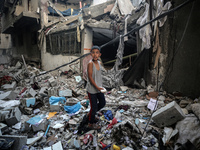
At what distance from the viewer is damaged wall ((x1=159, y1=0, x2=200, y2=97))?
9.95ft

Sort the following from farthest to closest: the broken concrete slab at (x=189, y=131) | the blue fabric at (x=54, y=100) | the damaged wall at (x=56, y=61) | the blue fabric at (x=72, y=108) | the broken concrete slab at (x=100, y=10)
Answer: the damaged wall at (x=56, y=61), the broken concrete slab at (x=100, y=10), the blue fabric at (x=54, y=100), the blue fabric at (x=72, y=108), the broken concrete slab at (x=189, y=131)

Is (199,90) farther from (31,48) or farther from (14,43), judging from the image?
(14,43)

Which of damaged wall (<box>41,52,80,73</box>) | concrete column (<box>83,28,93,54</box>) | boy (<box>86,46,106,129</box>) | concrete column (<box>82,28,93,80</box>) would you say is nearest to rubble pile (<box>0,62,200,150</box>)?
boy (<box>86,46,106,129</box>)

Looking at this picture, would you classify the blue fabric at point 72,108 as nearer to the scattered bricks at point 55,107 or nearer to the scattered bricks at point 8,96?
the scattered bricks at point 55,107

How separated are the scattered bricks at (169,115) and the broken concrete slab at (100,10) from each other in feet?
18.8

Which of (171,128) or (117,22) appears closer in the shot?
(171,128)

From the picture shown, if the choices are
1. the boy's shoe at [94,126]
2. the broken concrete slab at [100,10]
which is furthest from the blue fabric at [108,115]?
the broken concrete slab at [100,10]

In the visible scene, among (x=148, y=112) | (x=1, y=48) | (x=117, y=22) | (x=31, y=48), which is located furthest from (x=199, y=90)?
(x=1, y=48)

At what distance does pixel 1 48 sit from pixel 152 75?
80.0ft

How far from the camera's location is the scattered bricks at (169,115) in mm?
2295

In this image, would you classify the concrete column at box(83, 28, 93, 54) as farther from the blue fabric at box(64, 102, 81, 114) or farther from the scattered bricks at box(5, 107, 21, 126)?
the scattered bricks at box(5, 107, 21, 126)

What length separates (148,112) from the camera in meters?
3.32

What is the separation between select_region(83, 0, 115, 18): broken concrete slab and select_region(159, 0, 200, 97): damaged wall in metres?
3.67

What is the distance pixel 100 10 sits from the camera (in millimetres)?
6664
